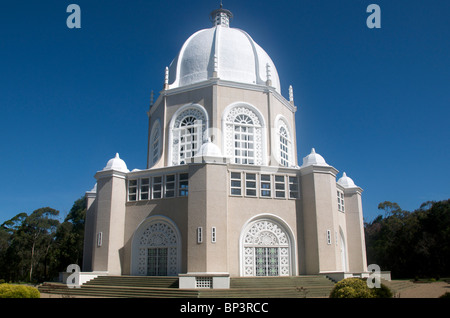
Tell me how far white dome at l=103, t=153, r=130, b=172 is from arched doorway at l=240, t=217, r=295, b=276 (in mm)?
8567

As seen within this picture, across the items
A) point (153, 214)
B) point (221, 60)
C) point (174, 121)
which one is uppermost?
point (221, 60)

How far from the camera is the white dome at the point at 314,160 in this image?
2347 cm

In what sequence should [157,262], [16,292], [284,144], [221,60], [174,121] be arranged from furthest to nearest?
1. [284,144]
2. [221,60]
3. [174,121]
4. [157,262]
5. [16,292]

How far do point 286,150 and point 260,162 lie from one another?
3.72 m

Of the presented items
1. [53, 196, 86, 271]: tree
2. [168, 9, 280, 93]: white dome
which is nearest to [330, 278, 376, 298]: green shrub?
[168, 9, 280, 93]: white dome

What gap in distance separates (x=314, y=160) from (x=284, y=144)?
628 cm

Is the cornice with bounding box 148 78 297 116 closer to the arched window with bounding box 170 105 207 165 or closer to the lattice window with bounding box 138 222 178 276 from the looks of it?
the arched window with bounding box 170 105 207 165

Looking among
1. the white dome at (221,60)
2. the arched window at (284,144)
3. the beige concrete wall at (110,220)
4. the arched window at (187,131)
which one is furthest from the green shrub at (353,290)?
the white dome at (221,60)

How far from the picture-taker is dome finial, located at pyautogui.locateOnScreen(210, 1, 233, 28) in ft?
110

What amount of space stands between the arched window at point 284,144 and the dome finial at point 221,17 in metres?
10.3

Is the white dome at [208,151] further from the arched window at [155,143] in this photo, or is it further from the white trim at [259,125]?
the arched window at [155,143]

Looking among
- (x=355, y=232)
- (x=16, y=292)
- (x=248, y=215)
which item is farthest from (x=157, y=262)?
(x=355, y=232)

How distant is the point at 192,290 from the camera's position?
17.5 m

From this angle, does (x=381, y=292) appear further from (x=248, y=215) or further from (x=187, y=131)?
(x=187, y=131)
